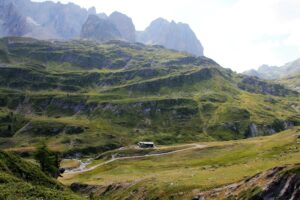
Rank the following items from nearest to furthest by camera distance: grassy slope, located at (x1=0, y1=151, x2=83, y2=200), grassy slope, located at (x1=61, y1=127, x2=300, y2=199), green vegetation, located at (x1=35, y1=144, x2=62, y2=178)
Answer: grassy slope, located at (x1=0, y1=151, x2=83, y2=200) → grassy slope, located at (x1=61, y1=127, x2=300, y2=199) → green vegetation, located at (x1=35, y1=144, x2=62, y2=178)

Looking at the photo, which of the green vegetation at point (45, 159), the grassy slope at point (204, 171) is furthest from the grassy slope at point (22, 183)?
the green vegetation at point (45, 159)

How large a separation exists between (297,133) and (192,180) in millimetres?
66493

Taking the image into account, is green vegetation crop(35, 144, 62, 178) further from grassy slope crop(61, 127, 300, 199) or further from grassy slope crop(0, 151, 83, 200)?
grassy slope crop(0, 151, 83, 200)

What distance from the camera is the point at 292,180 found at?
6556 cm

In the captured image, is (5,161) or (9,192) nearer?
Result: (9,192)

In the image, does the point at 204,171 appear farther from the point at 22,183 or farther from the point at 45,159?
the point at 22,183

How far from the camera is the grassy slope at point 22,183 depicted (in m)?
58.7

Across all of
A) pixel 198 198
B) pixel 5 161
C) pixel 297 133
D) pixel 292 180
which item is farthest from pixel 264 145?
pixel 5 161

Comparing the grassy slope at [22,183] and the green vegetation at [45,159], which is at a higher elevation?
the grassy slope at [22,183]

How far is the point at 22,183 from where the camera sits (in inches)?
2544

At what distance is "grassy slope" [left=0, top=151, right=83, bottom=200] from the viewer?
58741mm

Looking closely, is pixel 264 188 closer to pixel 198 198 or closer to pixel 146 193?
pixel 198 198

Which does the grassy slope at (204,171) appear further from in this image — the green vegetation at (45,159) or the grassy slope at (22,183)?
the grassy slope at (22,183)

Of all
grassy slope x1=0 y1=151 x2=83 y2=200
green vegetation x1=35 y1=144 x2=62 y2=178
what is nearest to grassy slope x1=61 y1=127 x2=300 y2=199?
green vegetation x1=35 y1=144 x2=62 y2=178
